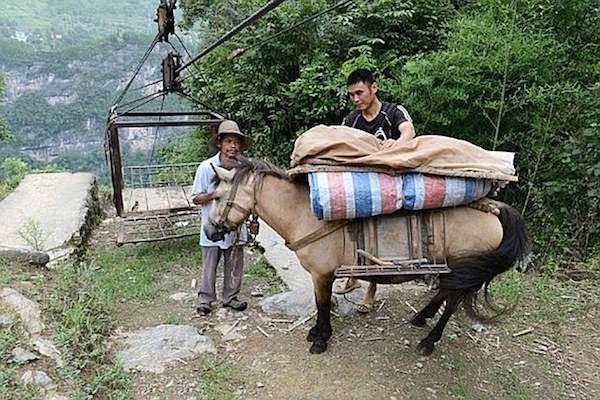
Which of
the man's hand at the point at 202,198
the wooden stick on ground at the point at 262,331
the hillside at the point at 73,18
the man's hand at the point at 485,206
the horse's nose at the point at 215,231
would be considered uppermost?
the hillside at the point at 73,18

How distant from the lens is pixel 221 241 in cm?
347

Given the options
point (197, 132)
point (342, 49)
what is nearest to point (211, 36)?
point (197, 132)

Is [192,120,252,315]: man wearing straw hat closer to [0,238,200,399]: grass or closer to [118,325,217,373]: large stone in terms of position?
[118,325,217,373]: large stone

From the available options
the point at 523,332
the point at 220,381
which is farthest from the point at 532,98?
the point at 220,381

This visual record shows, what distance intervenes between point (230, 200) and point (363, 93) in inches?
43.0

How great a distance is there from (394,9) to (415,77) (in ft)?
8.07

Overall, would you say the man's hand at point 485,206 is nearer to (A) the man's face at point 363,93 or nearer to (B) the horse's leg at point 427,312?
(B) the horse's leg at point 427,312

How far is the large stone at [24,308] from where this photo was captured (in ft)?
9.89

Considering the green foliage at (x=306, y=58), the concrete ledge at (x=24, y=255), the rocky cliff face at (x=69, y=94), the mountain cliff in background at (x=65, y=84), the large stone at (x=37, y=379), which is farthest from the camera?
the rocky cliff face at (x=69, y=94)

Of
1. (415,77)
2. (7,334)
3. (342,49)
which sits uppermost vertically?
(342,49)

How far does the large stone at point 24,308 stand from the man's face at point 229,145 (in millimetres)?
1668

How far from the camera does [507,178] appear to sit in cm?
251

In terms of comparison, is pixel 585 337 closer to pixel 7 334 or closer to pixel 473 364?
pixel 473 364

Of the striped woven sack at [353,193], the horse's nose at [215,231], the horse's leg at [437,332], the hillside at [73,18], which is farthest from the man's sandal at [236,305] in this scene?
the hillside at [73,18]
